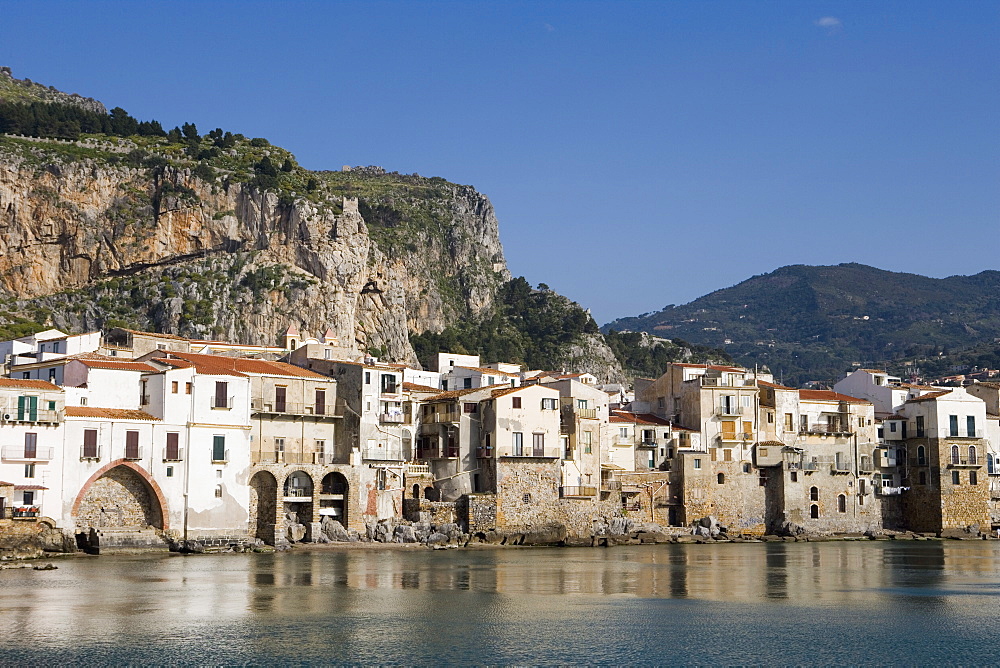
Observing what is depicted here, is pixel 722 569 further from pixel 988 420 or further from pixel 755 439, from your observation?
pixel 988 420

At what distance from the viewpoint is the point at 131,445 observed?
6069 centimetres

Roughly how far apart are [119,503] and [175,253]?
2877 inches

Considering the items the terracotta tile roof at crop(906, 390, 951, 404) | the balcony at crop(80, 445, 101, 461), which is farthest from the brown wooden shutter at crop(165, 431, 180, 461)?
the terracotta tile roof at crop(906, 390, 951, 404)

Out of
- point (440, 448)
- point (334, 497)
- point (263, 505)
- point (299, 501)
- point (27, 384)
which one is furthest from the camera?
point (440, 448)

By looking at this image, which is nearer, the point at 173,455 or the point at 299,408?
the point at 173,455

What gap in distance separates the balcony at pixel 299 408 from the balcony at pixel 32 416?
12.2 m

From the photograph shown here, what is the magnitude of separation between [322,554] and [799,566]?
75.8ft

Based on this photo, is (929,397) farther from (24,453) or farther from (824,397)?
(24,453)

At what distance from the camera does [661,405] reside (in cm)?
8975

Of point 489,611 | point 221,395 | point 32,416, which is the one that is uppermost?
point 221,395

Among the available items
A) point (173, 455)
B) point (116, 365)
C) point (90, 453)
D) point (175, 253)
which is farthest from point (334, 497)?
point (175, 253)

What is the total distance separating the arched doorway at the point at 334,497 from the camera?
69.1 m

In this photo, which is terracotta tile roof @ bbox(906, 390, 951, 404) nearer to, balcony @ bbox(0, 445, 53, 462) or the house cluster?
the house cluster

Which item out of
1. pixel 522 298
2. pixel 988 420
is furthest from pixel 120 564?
pixel 522 298
